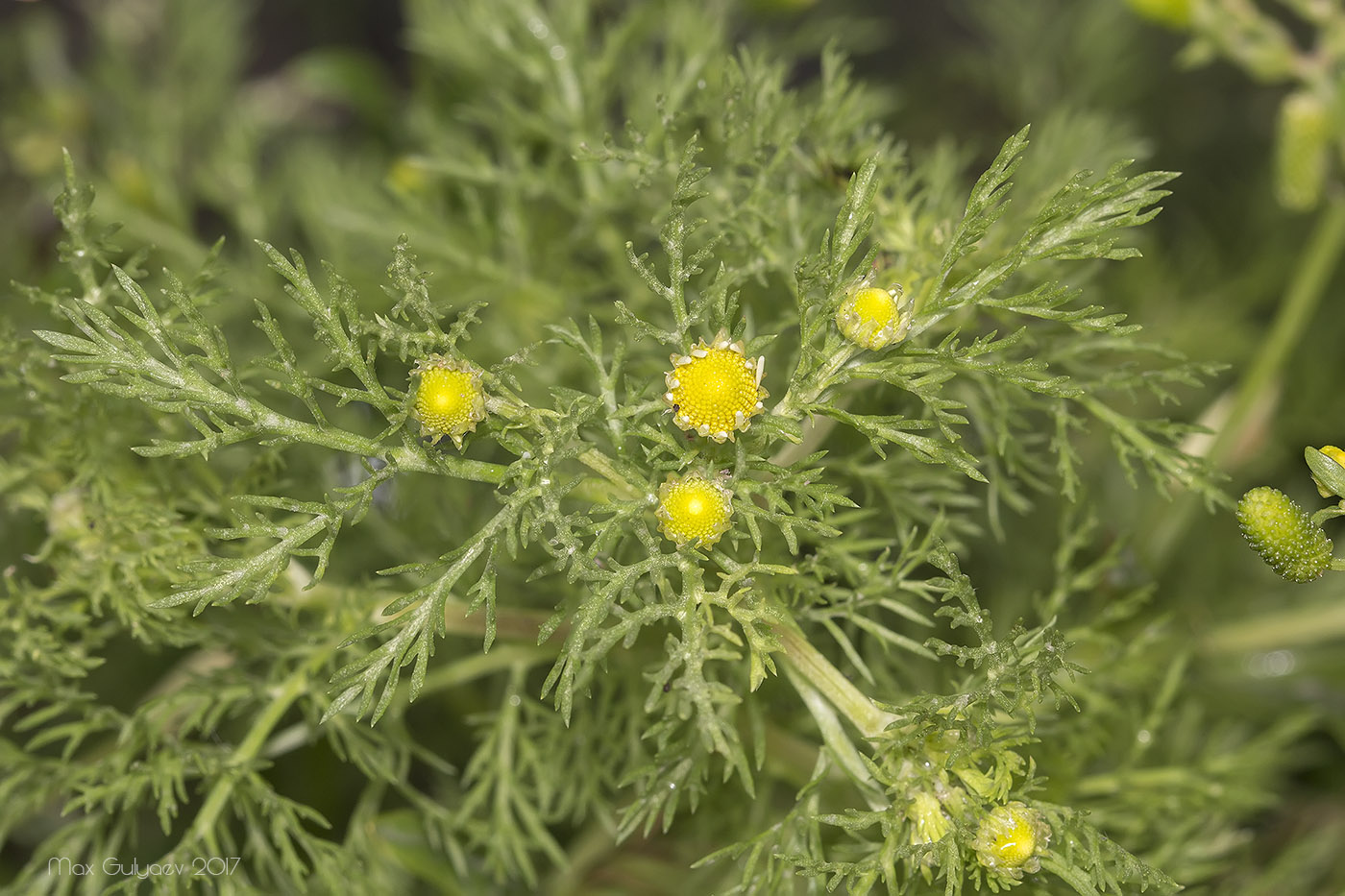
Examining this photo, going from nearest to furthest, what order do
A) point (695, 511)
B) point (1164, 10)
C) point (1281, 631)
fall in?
point (695, 511) < point (1164, 10) < point (1281, 631)

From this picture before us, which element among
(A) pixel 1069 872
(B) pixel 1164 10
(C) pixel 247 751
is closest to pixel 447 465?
(C) pixel 247 751

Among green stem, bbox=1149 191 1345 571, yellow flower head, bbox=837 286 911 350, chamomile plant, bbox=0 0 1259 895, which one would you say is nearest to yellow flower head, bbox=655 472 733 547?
chamomile plant, bbox=0 0 1259 895

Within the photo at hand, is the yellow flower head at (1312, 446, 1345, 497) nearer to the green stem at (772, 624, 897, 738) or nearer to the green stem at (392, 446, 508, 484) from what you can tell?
the green stem at (772, 624, 897, 738)

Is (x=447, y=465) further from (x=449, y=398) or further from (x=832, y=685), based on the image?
(x=832, y=685)

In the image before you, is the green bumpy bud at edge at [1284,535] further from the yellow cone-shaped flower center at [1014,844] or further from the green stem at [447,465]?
the green stem at [447,465]

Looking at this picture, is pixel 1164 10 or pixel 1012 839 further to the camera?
pixel 1164 10

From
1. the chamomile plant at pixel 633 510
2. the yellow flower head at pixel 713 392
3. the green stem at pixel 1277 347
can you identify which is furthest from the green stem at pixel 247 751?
the green stem at pixel 1277 347

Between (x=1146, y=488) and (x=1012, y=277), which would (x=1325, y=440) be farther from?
(x=1012, y=277)

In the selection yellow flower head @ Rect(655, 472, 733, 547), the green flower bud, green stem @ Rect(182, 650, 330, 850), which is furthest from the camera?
the green flower bud

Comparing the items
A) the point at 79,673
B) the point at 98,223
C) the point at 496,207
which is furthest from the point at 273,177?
the point at 79,673
